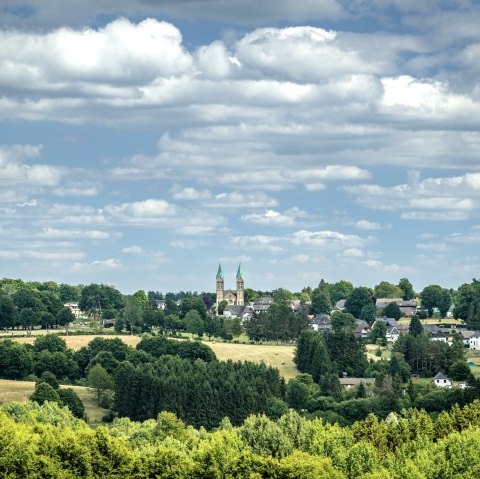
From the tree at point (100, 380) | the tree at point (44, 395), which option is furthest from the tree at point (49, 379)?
the tree at point (44, 395)

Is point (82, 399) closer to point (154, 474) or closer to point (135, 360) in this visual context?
point (135, 360)

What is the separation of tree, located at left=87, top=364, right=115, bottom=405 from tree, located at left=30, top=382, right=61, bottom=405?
574 inches

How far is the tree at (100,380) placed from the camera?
177 m

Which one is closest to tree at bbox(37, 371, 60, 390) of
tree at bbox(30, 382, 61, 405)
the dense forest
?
tree at bbox(30, 382, 61, 405)

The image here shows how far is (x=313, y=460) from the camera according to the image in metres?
90.8

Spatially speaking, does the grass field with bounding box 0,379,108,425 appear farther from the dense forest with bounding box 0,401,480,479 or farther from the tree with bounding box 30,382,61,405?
the dense forest with bounding box 0,401,480,479

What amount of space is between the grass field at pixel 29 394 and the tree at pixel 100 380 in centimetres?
170

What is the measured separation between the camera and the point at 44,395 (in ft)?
530

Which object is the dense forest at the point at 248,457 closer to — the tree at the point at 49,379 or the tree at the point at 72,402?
the tree at the point at 72,402

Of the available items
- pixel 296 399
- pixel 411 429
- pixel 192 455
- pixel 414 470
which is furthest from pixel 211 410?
pixel 414 470

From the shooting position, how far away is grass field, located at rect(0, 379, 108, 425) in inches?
6540

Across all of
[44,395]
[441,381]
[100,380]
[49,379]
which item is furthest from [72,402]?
[441,381]

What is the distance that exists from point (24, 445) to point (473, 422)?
54.2m

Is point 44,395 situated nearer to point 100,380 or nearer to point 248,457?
point 100,380
